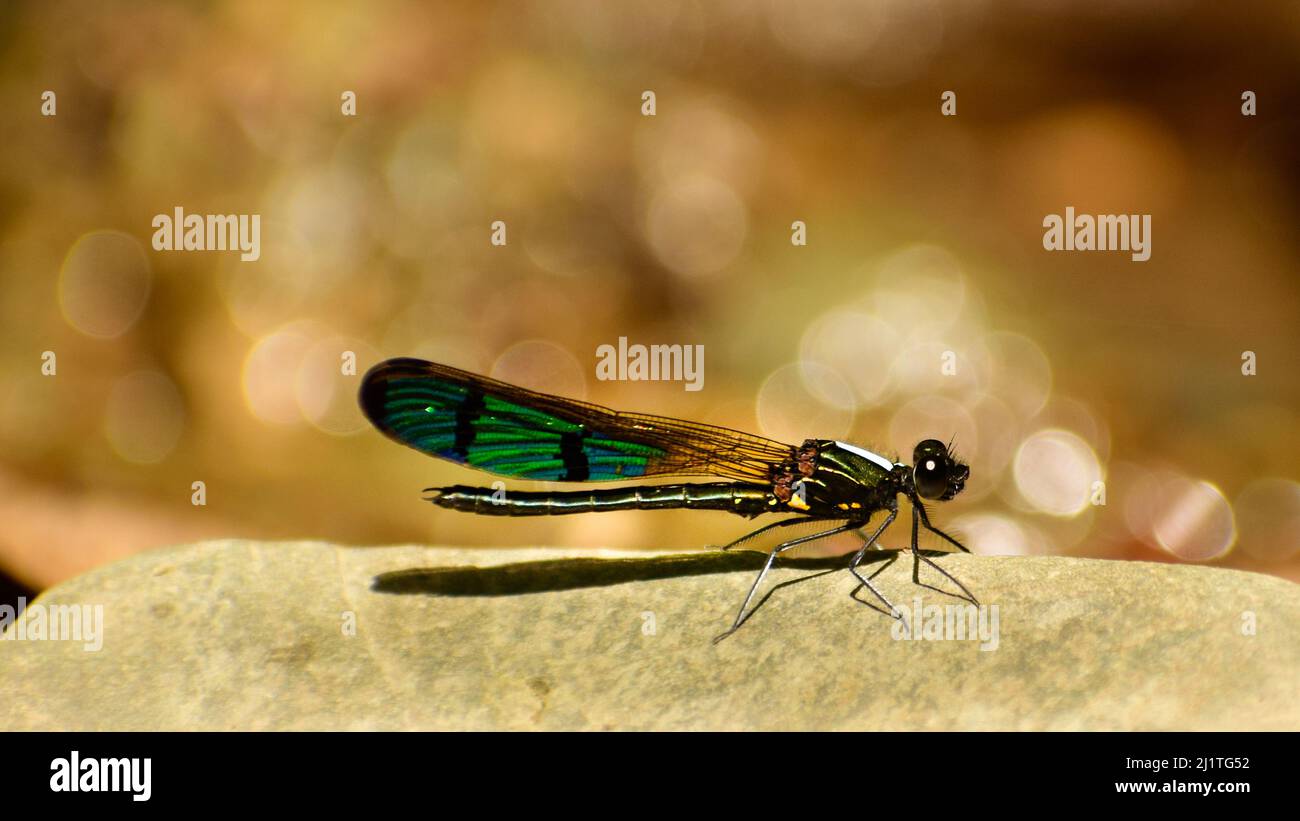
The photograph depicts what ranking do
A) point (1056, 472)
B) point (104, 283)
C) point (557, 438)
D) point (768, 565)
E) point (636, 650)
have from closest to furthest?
point (636, 650)
point (768, 565)
point (557, 438)
point (1056, 472)
point (104, 283)

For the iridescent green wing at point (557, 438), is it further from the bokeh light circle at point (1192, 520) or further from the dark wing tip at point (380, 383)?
the bokeh light circle at point (1192, 520)

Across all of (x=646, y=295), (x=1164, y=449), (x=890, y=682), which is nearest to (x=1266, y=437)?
(x=1164, y=449)

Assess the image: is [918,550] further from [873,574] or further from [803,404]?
[803,404]

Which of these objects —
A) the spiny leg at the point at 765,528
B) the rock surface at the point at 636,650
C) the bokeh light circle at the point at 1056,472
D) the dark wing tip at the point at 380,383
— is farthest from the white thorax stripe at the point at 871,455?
the bokeh light circle at the point at 1056,472

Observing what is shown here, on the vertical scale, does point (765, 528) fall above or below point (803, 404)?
below

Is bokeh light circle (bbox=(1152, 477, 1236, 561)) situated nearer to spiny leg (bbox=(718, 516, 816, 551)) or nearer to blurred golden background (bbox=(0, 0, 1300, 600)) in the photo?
blurred golden background (bbox=(0, 0, 1300, 600))

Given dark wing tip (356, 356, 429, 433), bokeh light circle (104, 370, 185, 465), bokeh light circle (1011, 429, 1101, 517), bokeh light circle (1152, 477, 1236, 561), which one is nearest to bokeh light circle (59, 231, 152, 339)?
bokeh light circle (104, 370, 185, 465)

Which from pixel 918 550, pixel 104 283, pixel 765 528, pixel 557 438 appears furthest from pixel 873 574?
pixel 104 283

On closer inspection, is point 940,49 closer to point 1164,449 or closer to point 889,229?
point 889,229
